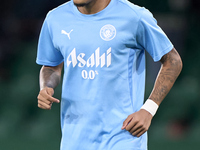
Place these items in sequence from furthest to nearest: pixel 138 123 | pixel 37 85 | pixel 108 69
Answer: pixel 37 85
pixel 108 69
pixel 138 123

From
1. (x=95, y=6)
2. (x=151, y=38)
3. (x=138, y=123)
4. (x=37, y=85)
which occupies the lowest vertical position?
(x=37, y=85)

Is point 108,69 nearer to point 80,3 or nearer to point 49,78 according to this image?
point 80,3

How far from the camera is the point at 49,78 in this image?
2709 mm

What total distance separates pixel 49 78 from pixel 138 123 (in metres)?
0.73

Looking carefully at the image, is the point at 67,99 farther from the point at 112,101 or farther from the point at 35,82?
the point at 35,82

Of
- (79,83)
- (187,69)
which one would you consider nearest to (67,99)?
(79,83)

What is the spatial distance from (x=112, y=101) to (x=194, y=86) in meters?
3.83

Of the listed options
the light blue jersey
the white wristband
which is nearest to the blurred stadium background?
the light blue jersey

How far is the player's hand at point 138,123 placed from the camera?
226cm

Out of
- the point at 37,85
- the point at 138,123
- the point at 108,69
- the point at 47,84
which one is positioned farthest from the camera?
the point at 37,85

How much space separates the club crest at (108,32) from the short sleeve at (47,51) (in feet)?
1.36

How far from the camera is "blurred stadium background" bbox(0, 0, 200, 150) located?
5.53 metres

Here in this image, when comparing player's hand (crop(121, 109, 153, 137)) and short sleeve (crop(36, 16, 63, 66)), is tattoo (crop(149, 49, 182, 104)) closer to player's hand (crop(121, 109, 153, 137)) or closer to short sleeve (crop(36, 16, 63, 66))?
player's hand (crop(121, 109, 153, 137))

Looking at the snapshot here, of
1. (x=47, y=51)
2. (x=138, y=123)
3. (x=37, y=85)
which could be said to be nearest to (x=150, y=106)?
(x=138, y=123)
